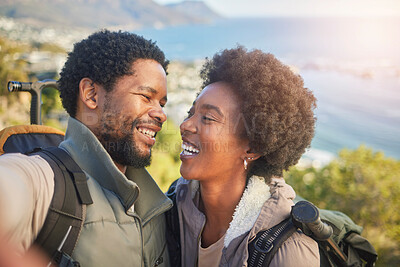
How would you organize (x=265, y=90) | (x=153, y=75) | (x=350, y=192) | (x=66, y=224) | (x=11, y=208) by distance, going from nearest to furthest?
(x=11, y=208)
(x=66, y=224)
(x=265, y=90)
(x=153, y=75)
(x=350, y=192)

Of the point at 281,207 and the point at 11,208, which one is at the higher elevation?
the point at 11,208

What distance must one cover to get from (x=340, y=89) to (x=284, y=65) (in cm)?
5033

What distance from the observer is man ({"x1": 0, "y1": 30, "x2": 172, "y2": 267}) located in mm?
1539

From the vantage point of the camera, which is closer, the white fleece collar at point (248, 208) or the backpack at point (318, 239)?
the backpack at point (318, 239)

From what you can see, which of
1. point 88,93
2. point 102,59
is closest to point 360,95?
point 102,59

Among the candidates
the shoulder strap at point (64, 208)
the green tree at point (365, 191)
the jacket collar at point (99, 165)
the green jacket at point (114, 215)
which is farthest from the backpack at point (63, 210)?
the green tree at point (365, 191)

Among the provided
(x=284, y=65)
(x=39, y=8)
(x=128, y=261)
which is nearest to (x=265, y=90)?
(x=284, y=65)

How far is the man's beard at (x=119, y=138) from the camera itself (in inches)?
96.3

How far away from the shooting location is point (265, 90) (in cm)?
241

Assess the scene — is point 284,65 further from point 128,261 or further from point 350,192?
point 350,192

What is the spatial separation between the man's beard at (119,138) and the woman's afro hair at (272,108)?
91 centimetres

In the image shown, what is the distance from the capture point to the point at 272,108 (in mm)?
2389

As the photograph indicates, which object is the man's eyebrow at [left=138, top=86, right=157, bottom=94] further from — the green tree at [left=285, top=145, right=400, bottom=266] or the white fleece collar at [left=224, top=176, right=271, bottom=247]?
the green tree at [left=285, top=145, right=400, bottom=266]

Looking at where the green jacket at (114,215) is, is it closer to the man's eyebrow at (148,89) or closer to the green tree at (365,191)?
the man's eyebrow at (148,89)
